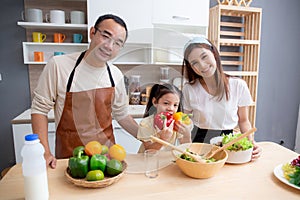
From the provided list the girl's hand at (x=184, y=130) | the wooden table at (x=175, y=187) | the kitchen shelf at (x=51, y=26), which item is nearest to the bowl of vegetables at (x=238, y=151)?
the wooden table at (x=175, y=187)

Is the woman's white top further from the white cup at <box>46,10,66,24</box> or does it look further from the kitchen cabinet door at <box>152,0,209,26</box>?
the white cup at <box>46,10,66,24</box>

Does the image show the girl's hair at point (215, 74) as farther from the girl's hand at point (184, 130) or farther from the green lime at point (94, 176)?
the green lime at point (94, 176)

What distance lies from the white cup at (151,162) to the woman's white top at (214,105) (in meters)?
0.20

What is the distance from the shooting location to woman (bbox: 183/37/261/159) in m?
0.80

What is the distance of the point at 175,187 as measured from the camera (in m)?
0.70

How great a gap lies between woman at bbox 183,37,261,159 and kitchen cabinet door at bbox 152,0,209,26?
3.12ft

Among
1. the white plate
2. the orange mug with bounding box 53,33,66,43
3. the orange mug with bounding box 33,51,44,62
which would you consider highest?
the orange mug with bounding box 53,33,66,43

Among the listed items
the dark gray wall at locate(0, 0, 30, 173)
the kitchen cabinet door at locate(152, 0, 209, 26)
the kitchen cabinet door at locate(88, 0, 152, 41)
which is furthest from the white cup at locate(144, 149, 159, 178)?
the dark gray wall at locate(0, 0, 30, 173)

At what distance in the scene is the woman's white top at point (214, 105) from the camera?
0.86m

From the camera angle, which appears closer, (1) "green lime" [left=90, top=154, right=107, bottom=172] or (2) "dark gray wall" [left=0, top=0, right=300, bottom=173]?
(1) "green lime" [left=90, top=154, right=107, bottom=172]

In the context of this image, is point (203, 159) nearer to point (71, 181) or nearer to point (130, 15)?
point (71, 181)

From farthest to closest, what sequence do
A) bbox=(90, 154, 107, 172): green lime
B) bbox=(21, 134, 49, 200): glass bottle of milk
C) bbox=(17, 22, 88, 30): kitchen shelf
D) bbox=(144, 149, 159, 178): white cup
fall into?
bbox=(17, 22, 88, 30): kitchen shelf, bbox=(144, 149, 159, 178): white cup, bbox=(90, 154, 107, 172): green lime, bbox=(21, 134, 49, 200): glass bottle of milk

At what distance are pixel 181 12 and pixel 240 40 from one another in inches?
25.2

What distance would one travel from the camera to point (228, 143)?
0.77 metres
